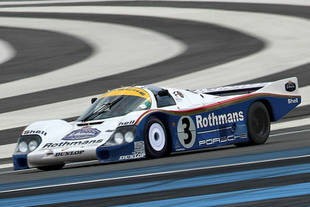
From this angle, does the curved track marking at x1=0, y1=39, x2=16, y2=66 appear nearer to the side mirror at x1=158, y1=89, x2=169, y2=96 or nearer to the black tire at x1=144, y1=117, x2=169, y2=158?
the side mirror at x1=158, y1=89, x2=169, y2=96

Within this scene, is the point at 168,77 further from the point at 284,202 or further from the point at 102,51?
the point at 284,202

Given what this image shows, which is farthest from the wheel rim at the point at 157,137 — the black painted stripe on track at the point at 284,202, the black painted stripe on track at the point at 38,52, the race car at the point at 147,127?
the black painted stripe on track at the point at 38,52

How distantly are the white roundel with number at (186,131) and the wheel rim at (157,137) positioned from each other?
1.06 ft

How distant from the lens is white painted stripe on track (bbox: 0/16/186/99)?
20.6 meters

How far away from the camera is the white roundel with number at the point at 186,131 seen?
11312 millimetres

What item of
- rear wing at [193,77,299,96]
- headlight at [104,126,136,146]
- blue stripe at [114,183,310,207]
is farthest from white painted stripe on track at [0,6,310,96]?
blue stripe at [114,183,310,207]

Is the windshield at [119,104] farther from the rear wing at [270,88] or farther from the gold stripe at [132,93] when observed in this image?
the rear wing at [270,88]

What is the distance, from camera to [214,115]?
11805 mm

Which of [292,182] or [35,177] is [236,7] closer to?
[35,177]

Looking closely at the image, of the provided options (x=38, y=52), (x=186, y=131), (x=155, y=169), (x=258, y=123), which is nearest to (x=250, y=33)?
(x=38, y=52)

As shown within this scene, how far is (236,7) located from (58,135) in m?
20.3

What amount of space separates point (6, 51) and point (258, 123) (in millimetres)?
15007

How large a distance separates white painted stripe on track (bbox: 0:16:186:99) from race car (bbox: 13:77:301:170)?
8.01m

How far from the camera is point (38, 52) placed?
82.7ft
